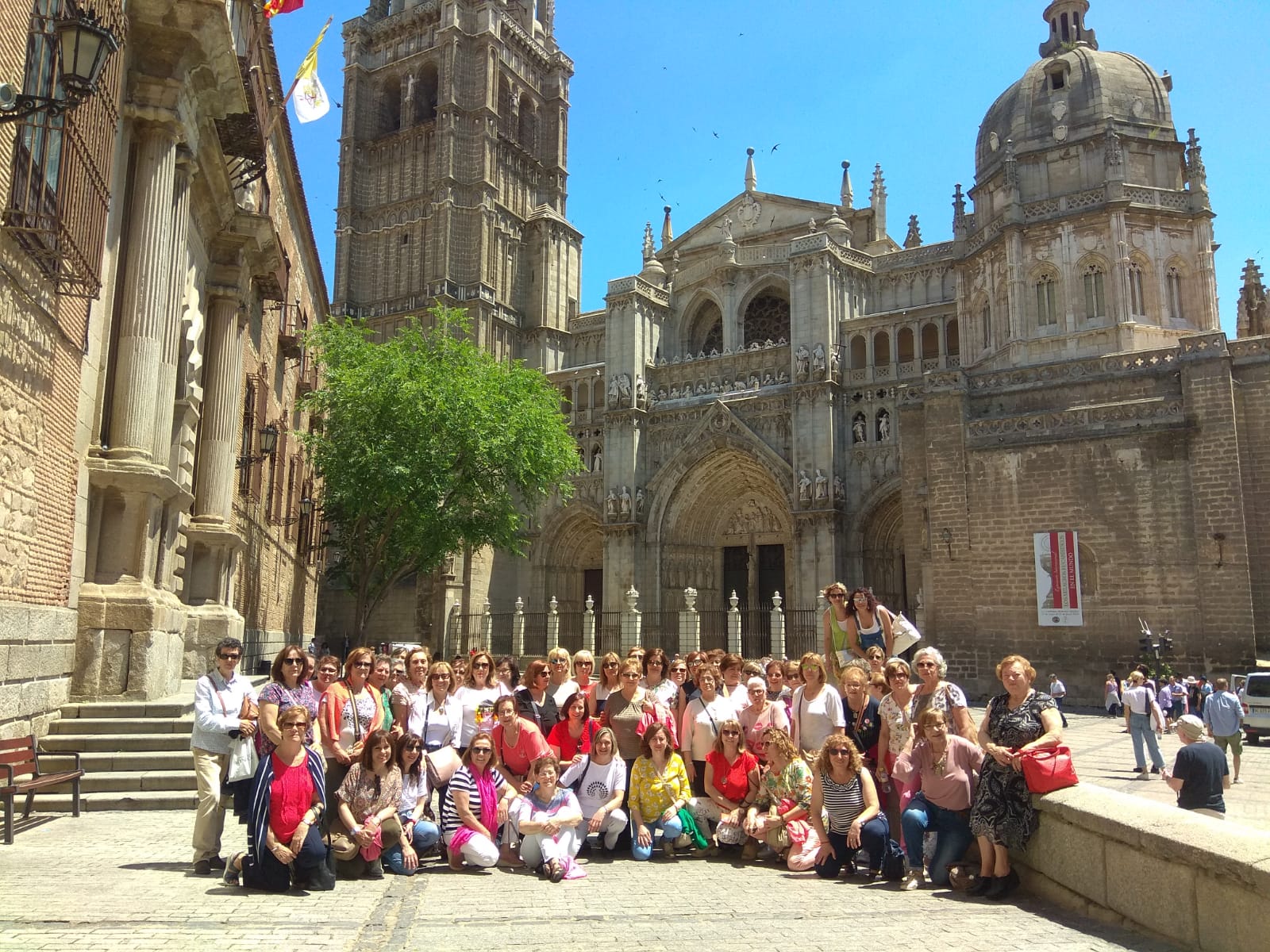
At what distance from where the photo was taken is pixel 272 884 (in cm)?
596

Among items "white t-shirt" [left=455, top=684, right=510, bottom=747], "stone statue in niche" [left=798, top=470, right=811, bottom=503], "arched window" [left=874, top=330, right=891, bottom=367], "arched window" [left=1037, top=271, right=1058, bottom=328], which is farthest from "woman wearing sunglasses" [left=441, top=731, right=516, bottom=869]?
"arched window" [left=874, top=330, right=891, bottom=367]

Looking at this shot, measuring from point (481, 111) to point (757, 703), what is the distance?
3697cm

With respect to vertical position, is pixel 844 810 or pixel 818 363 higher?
pixel 818 363

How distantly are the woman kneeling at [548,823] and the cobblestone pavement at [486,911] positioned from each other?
18 centimetres

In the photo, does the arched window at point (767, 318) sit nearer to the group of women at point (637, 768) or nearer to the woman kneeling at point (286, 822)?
the group of women at point (637, 768)

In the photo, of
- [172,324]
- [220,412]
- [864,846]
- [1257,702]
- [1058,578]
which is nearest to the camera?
[864,846]

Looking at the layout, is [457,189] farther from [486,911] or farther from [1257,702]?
[486,911]

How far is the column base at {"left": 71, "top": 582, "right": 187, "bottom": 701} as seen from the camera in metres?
9.15

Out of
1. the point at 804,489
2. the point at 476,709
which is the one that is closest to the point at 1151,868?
the point at 476,709

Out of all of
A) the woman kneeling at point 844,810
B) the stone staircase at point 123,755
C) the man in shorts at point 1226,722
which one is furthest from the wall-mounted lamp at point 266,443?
the man in shorts at point 1226,722

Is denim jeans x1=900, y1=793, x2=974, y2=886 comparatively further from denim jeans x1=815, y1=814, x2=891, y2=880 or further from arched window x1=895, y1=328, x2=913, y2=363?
arched window x1=895, y1=328, x2=913, y2=363

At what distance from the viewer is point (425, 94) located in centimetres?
4372

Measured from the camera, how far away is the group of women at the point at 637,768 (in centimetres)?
616

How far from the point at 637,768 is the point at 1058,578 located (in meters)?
15.3
